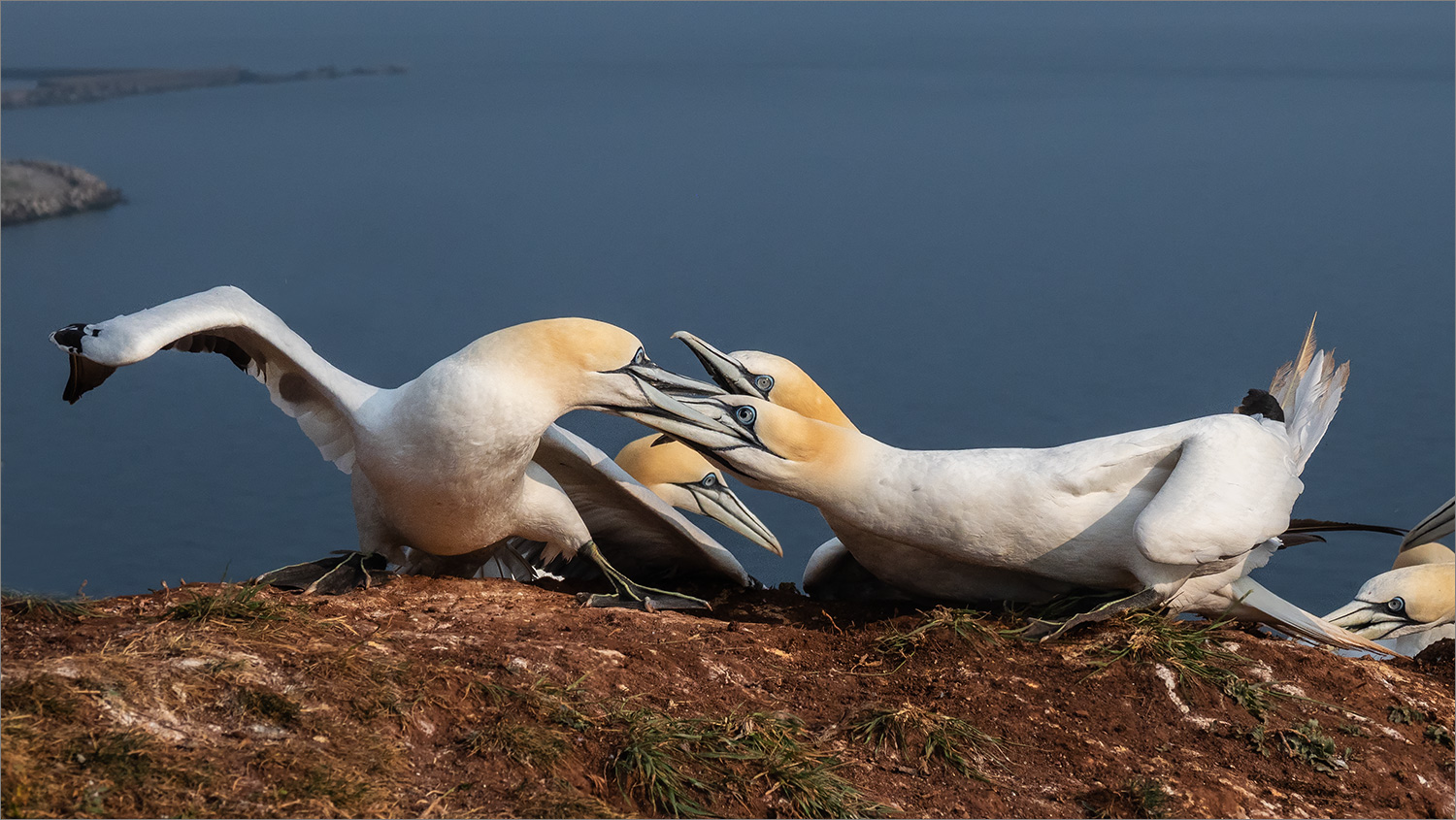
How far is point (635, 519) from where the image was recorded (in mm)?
7086

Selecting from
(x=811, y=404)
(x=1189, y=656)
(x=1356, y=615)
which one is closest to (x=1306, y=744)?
(x=1189, y=656)

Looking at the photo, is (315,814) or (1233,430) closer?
(315,814)

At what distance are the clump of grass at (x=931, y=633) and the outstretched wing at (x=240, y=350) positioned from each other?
2.56 metres

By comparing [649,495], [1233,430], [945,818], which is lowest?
[945,818]

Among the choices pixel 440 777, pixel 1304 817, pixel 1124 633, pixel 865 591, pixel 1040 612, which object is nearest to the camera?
pixel 440 777

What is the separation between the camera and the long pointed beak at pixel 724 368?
645 cm

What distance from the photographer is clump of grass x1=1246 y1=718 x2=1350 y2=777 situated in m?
5.04

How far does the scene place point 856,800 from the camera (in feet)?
14.6

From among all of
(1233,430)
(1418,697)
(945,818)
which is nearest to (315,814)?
(945,818)

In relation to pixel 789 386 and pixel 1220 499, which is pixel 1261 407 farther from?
pixel 789 386

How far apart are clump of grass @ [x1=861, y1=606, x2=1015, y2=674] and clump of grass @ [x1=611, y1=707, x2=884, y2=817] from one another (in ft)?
3.07

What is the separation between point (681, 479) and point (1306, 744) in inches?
142

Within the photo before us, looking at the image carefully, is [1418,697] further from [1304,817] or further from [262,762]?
[262,762]

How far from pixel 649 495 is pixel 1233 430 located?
2704 millimetres
